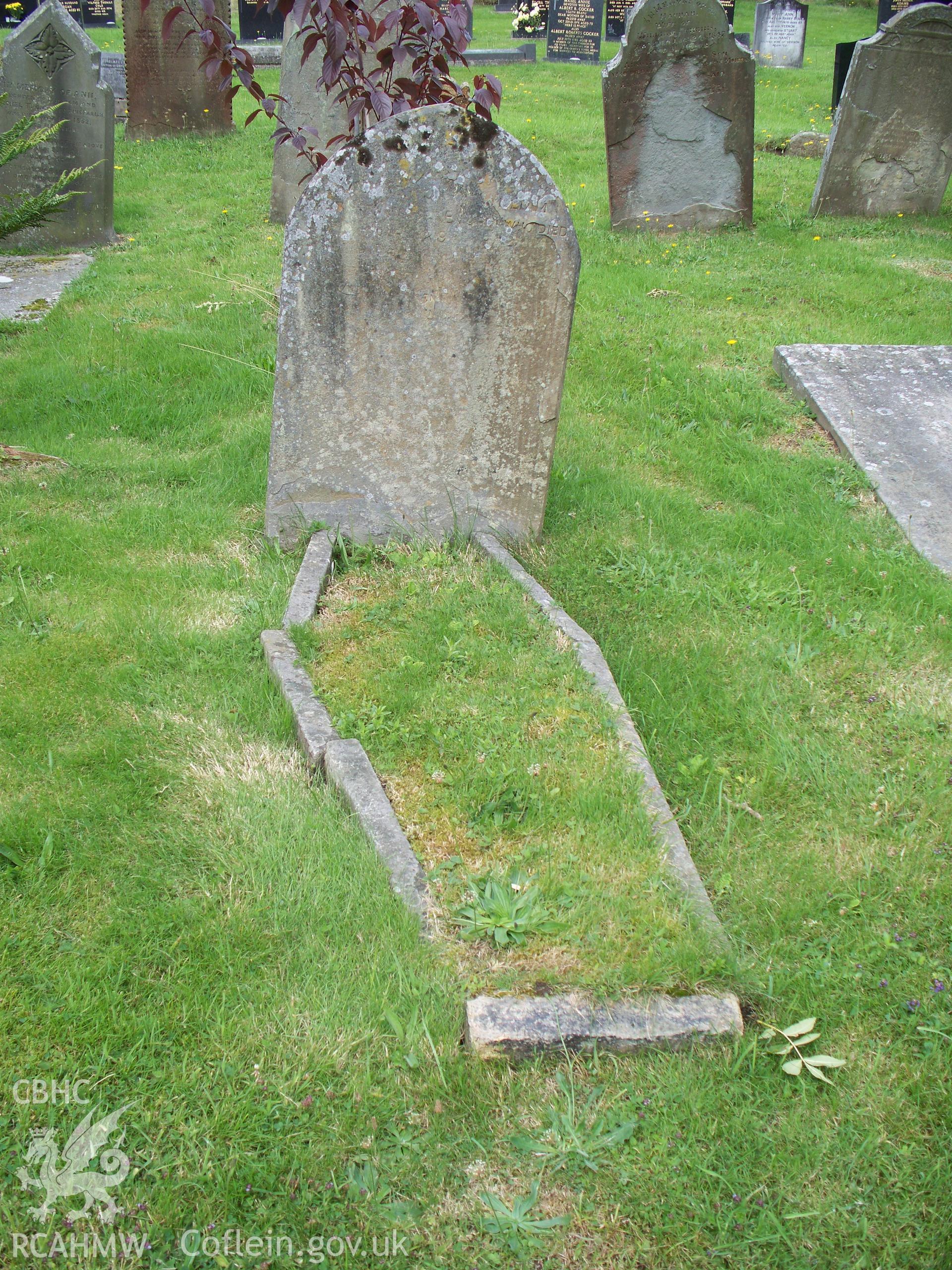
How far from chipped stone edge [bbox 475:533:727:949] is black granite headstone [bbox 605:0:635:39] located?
19765mm

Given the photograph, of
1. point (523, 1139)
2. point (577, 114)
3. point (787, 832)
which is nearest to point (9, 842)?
point (523, 1139)

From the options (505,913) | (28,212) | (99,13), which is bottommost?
(505,913)

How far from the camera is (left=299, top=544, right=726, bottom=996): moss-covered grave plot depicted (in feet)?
6.63

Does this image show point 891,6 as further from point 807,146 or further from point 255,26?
point 255,26

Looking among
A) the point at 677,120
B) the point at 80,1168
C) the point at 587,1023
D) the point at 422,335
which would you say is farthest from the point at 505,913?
the point at 677,120

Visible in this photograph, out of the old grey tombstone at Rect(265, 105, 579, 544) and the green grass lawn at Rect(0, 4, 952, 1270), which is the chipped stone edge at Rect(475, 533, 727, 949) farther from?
the old grey tombstone at Rect(265, 105, 579, 544)

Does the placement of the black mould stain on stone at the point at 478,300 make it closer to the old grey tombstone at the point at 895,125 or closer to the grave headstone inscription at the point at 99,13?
the old grey tombstone at the point at 895,125

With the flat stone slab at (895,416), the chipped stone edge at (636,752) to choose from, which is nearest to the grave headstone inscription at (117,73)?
the flat stone slab at (895,416)

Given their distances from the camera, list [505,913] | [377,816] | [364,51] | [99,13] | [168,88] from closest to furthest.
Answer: [505,913] → [377,816] → [364,51] → [168,88] → [99,13]

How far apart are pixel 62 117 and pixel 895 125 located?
6.98 m

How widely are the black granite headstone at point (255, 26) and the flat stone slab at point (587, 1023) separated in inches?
851

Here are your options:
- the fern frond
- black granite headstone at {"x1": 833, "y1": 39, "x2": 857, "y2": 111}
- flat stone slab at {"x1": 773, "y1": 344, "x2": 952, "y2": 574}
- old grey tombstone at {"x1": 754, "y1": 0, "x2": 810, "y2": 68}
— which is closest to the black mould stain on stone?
flat stone slab at {"x1": 773, "y1": 344, "x2": 952, "y2": 574}

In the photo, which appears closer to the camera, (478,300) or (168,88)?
(478,300)

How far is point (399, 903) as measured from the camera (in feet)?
6.89
